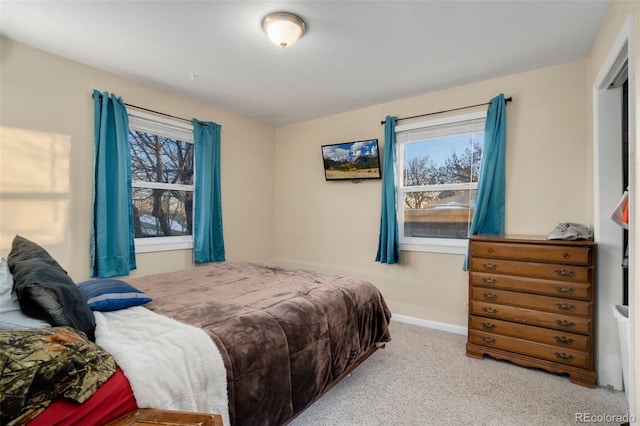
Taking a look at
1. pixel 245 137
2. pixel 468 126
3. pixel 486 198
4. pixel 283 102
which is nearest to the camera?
pixel 486 198

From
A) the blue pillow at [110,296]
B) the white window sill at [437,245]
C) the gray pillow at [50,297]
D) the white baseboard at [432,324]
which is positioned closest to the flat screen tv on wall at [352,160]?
the white window sill at [437,245]

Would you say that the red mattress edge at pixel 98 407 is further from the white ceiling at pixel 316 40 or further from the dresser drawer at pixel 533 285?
the dresser drawer at pixel 533 285

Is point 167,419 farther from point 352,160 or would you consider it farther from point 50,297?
point 352,160

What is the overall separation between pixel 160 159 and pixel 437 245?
127 inches

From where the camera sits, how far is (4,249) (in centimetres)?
233

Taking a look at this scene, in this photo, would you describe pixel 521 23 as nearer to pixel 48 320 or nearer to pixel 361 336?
pixel 361 336

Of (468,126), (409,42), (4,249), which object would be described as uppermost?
(409,42)

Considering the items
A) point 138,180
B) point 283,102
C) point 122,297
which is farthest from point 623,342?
point 138,180

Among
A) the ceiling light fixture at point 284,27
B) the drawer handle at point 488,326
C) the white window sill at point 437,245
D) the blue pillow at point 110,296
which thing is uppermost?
the ceiling light fixture at point 284,27

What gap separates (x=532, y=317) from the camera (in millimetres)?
2404

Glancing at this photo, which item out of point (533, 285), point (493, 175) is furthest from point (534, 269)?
point (493, 175)

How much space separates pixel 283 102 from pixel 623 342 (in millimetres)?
3622

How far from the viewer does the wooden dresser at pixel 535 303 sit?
2.22 m

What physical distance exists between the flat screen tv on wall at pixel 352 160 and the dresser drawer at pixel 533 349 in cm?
201
